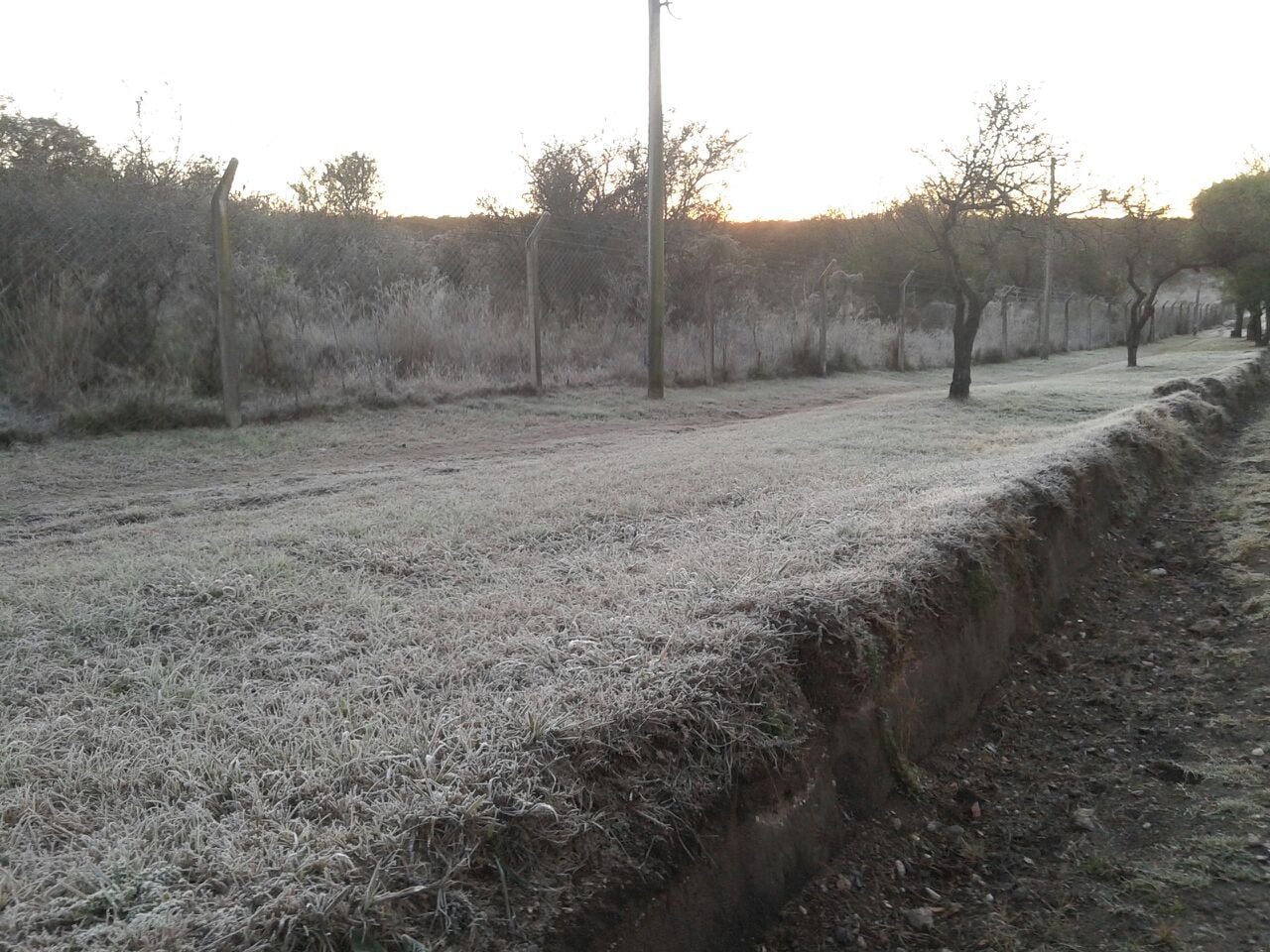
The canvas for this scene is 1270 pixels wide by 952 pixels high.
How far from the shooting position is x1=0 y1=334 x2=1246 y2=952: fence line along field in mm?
1611

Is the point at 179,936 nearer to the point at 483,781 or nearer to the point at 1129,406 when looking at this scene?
the point at 483,781

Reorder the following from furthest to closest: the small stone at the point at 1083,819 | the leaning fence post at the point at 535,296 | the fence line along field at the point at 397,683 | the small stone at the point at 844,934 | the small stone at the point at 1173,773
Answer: the leaning fence post at the point at 535,296, the small stone at the point at 1173,773, the small stone at the point at 1083,819, the small stone at the point at 844,934, the fence line along field at the point at 397,683

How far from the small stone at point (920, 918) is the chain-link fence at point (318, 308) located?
731 cm

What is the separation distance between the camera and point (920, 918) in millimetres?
2338

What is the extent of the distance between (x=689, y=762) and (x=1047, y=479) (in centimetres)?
386

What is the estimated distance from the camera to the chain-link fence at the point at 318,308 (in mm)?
7875

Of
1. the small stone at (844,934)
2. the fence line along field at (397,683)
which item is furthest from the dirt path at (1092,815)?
the fence line along field at (397,683)

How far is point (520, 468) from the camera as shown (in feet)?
20.1

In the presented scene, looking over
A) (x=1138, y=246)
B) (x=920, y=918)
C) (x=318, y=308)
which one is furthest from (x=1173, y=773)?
(x=1138, y=246)

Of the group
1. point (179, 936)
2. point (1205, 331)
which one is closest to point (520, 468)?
point (179, 936)

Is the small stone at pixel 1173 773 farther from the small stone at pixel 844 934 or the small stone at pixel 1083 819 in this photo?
the small stone at pixel 844 934

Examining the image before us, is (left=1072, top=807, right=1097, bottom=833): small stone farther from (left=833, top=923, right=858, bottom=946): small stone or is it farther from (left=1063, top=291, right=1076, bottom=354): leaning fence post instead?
(left=1063, top=291, right=1076, bottom=354): leaning fence post

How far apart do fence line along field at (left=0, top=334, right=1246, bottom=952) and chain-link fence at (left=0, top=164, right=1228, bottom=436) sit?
9.83 feet

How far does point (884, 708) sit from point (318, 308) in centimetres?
936
